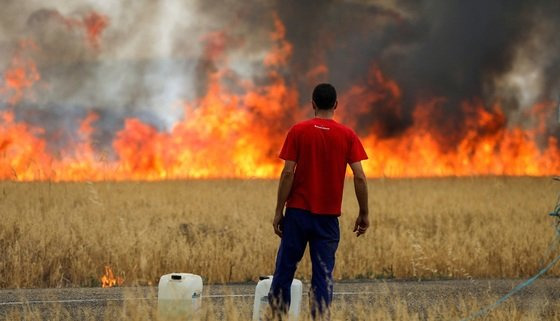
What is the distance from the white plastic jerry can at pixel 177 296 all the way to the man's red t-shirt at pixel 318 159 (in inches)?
57.5

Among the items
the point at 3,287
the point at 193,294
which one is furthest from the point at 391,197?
the point at 193,294

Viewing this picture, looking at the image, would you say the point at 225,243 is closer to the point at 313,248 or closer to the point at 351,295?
the point at 351,295

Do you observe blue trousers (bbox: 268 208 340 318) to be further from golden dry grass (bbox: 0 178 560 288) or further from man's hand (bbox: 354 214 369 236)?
golden dry grass (bbox: 0 178 560 288)

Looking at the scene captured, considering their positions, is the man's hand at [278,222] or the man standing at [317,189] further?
the man's hand at [278,222]

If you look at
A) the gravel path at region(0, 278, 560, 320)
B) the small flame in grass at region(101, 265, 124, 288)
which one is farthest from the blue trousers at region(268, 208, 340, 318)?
the small flame in grass at region(101, 265, 124, 288)

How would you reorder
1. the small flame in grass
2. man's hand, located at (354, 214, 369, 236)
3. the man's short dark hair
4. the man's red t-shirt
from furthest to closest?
the small flame in grass
man's hand, located at (354, 214, 369, 236)
the man's short dark hair
the man's red t-shirt

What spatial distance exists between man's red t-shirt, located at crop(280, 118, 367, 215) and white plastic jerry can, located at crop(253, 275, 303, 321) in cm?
100

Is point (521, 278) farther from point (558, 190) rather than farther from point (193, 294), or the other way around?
point (558, 190)

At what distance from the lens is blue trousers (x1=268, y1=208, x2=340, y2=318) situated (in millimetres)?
8227

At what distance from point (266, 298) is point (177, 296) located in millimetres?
887

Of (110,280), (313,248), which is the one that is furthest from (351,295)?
(313,248)

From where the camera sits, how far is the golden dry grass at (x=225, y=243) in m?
14.9

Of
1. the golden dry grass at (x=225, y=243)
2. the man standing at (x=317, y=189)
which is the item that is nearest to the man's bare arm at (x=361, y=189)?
the man standing at (x=317, y=189)

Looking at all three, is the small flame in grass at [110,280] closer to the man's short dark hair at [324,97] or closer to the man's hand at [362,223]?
the man's hand at [362,223]
